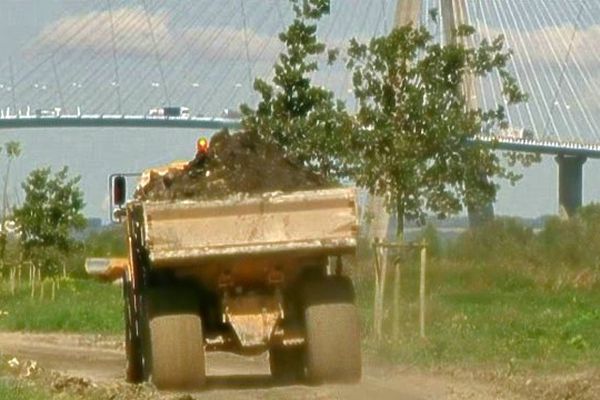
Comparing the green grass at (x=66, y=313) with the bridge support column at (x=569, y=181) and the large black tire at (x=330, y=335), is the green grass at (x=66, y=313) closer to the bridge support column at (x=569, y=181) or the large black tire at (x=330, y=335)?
the large black tire at (x=330, y=335)

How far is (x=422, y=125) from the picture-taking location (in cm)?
2944

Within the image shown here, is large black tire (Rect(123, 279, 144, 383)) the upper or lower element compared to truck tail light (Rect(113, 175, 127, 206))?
lower

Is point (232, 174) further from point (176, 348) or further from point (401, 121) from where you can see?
point (401, 121)

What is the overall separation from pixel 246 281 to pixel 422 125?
11059 millimetres

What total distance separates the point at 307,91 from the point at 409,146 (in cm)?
307

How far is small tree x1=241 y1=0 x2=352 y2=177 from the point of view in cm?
2964

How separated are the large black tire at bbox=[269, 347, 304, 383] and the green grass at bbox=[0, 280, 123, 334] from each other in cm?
1298

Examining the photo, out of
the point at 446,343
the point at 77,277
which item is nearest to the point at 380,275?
the point at 446,343

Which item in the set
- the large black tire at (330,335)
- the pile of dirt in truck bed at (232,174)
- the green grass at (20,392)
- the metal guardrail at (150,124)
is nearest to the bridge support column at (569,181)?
the metal guardrail at (150,124)

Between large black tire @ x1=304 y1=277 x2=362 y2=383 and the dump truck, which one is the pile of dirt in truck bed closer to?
the dump truck

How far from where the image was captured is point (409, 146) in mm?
29031

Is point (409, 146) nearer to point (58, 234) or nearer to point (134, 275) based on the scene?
point (134, 275)

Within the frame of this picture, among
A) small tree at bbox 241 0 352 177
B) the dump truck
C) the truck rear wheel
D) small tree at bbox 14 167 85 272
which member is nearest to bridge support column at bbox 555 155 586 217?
small tree at bbox 14 167 85 272

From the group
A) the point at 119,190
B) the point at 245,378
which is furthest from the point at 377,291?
the point at 119,190
